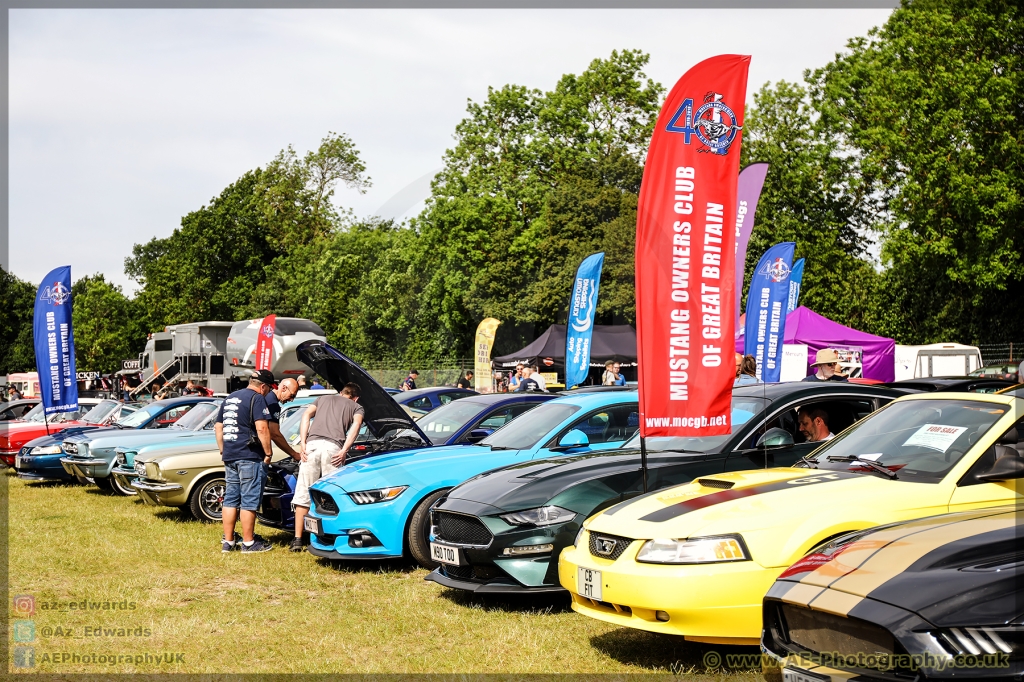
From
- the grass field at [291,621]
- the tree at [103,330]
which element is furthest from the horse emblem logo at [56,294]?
the tree at [103,330]

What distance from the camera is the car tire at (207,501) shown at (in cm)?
1273

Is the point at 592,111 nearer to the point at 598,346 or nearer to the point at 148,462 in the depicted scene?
the point at 598,346

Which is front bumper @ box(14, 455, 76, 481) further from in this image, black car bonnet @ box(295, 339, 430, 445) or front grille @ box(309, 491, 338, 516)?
front grille @ box(309, 491, 338, 516)

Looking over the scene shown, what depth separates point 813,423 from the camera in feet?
25.8

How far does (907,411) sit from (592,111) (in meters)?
44.5

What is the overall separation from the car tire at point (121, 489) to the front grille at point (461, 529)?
28.5ft

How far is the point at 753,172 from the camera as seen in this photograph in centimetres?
1723

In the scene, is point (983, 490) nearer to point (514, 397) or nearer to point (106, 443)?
point (514, 397)

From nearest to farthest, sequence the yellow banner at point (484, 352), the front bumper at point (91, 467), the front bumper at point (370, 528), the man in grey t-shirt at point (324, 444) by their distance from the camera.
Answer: the front bumper at point (370, 528) < the man in grey t-shirt at point (324, 444) < the front bumper at point (91, 467) < the yellow banner at point (484, 352)

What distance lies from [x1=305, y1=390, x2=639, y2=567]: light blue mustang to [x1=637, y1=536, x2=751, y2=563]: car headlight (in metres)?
3.10

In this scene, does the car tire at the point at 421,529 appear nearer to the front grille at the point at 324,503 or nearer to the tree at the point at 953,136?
the front grille at the point at 324,503

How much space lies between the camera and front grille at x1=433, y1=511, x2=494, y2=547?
6.98 m

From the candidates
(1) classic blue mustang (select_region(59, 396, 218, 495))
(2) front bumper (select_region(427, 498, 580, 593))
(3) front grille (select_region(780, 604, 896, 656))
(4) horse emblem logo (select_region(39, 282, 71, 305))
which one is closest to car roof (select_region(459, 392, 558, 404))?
(2) front bumper (select_region(427, 498, 580, 593))

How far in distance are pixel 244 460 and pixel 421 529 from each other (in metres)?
2.73
